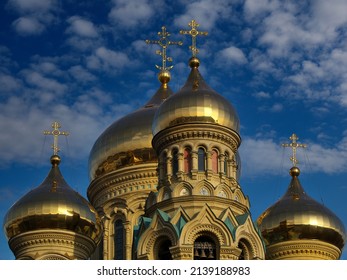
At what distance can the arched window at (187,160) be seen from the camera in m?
24.6

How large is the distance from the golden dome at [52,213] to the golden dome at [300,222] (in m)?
4.49

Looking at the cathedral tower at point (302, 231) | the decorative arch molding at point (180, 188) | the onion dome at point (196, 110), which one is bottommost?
the decorative arch molding at point (180, 188)

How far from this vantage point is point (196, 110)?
984 inches

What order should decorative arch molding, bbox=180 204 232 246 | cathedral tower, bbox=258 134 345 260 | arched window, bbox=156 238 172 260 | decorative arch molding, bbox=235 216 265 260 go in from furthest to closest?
1. cathedral tower, bbox=258 134 345 260
2. decorative arch molding, bbox=235 216 265 260
3. arched window, bbox=156 238 172 260
4. decorative arch molding, bbox=180 204 232 246

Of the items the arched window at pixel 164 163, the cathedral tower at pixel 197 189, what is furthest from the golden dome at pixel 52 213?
the arched window at pixel 164 163

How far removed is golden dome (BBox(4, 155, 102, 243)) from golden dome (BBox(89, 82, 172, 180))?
2849mm

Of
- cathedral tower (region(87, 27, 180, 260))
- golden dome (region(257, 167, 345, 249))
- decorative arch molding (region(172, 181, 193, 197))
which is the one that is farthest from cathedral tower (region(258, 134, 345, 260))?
decorative arch molding (region(172, 181, 193, 197))

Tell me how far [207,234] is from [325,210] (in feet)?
19.1

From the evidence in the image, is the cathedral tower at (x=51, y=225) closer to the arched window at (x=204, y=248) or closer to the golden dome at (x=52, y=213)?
the golden dome at (x=52, y=213)

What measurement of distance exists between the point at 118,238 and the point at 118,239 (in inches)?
1.2

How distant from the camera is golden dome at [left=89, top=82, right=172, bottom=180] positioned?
29.7 meters

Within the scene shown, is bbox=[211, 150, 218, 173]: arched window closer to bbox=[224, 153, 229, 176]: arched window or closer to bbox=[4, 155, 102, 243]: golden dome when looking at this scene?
bbox=[224, 153, 229, 176]: arched window
